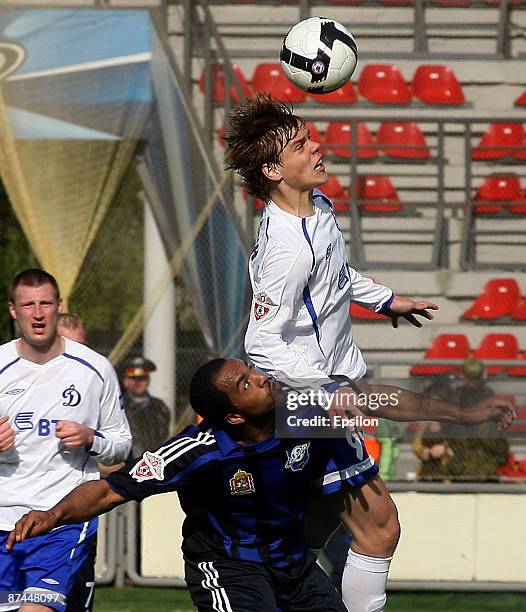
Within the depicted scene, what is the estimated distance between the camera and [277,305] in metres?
4.30

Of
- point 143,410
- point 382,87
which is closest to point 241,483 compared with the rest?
point 143,410

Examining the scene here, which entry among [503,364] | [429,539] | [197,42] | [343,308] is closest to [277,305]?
[343,308]

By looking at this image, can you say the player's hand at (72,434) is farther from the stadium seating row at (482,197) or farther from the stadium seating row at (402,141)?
the stadium seating row at (402,141)

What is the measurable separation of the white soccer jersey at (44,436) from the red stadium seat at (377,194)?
19.3ft

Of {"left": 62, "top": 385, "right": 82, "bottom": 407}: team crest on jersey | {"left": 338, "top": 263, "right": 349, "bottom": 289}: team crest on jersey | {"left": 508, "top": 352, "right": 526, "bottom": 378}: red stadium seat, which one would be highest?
{"left": 338, "top": 263, "right": 349, "bottom": 289}: team crest on jersey

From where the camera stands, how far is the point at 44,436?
516cm

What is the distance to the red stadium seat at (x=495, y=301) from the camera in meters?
10.3

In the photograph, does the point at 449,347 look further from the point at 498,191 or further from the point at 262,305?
the point at 262,305

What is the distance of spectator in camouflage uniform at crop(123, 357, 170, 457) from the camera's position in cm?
848

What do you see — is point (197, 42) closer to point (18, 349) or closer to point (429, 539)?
point (429, 539)

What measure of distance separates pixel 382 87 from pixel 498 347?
2.88m

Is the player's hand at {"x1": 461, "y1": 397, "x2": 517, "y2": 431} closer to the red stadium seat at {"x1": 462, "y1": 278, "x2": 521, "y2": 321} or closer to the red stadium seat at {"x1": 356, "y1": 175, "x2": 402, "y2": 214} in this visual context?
the red stadium seat at {"x1": 462, "y1": 278, "x2": 521, "y2": 321}

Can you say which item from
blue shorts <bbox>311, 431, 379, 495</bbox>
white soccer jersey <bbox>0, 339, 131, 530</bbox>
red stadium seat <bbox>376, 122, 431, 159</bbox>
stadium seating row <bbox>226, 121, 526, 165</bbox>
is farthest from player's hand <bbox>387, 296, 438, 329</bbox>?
red stadium seat <bbox>376, 122, 431, 159</bbox>

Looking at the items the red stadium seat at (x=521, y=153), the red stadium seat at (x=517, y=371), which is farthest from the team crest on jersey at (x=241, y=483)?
the red stadium seat at (x=521, y=153)
